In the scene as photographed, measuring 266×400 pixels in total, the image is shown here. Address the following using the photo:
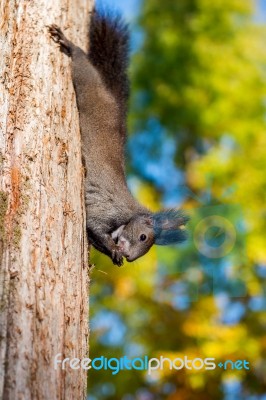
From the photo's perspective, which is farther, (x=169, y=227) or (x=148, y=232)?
(x=169, y=227)

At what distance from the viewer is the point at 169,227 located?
3.85 metres

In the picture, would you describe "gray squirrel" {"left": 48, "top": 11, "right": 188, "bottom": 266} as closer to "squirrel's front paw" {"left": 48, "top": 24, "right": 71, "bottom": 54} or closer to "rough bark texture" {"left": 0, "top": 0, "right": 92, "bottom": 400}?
"squirrel's front paw" {"left": 48, "top": 24, "right": 71, "bottom": 54}

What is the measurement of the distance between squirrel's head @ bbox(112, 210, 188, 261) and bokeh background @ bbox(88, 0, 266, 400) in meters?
0.99

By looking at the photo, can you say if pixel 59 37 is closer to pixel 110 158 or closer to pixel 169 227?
pixel 110 158

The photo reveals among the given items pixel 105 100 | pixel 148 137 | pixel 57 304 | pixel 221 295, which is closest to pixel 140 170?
pixel 148 137

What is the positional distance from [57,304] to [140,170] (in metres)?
5.66

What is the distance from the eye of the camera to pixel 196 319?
585cm

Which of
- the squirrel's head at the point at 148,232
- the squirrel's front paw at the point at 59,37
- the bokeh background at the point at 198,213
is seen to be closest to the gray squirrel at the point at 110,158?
the squirrel's head at the point at 148,232

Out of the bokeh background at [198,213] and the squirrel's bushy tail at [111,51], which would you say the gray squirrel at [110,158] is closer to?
the squirrel's bushy tail at [111,51]

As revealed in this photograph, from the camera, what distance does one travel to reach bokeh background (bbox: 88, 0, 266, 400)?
580 centimetres

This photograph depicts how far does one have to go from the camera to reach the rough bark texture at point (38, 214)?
6.42 feet

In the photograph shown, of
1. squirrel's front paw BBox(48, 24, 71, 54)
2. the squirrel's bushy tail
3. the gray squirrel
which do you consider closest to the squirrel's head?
the gray squirrel

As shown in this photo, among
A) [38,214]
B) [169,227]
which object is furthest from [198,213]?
[38,214]

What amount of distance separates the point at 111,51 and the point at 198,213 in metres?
2.89
